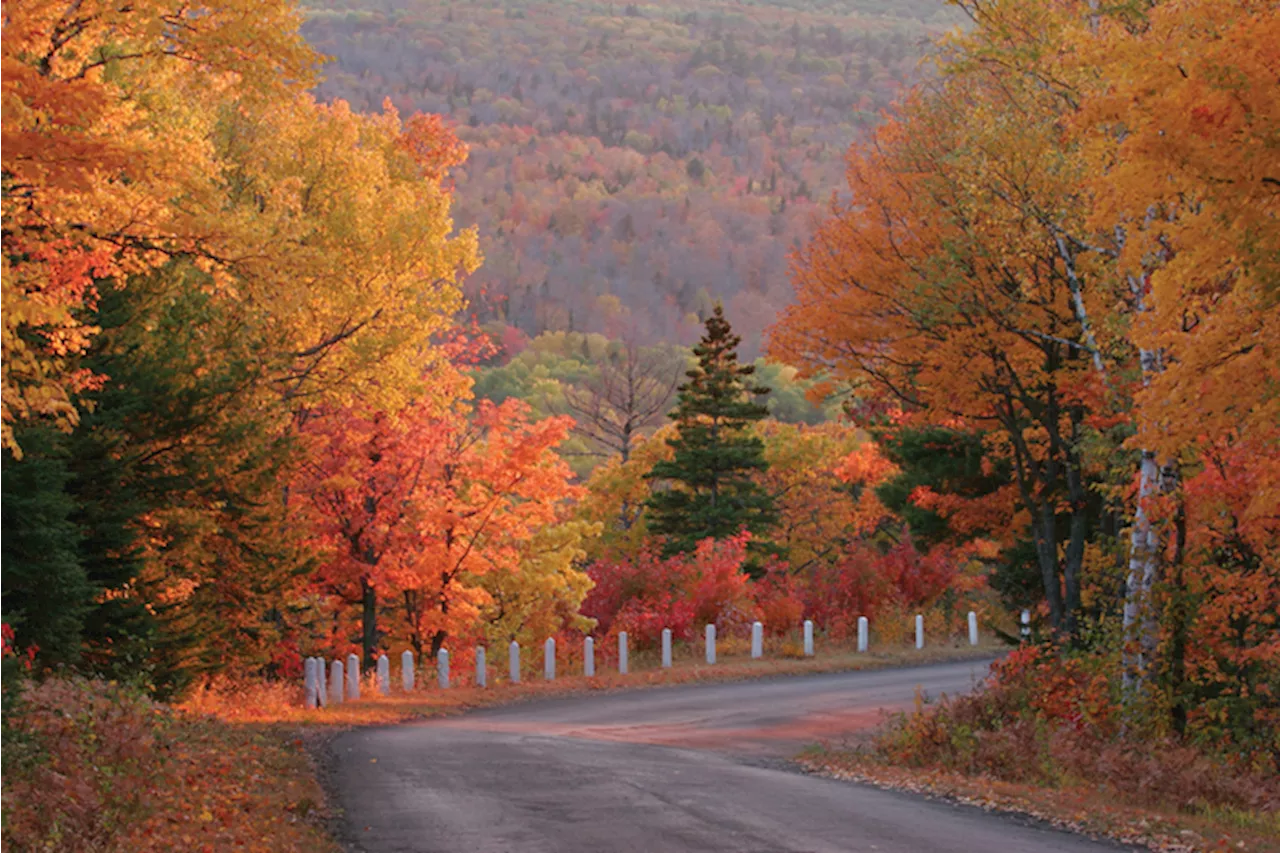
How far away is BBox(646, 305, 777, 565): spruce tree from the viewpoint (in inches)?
1694

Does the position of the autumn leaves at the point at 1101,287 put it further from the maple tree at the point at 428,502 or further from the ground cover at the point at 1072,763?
the maple tree at the point at 428,502

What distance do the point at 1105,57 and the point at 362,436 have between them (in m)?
17.9

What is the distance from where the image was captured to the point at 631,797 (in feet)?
40.3

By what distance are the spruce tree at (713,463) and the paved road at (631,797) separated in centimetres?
2200

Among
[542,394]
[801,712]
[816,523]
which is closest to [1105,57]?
[801,712]

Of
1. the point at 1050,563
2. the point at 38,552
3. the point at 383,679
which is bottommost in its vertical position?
the point at 383,679

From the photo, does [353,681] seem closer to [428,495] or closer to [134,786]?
[428,495]

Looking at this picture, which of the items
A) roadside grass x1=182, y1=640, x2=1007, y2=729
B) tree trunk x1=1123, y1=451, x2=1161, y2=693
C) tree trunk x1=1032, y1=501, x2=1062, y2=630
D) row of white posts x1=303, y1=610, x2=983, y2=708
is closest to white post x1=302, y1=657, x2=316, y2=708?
row of white posts x1=303, y1=610, x2=983, y2=708

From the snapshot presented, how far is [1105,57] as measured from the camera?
542 inches

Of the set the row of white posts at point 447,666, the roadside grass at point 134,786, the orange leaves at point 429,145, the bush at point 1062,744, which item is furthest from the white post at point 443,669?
the roadside grass at point 134,786

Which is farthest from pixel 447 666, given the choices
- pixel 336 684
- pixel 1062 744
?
pixel 1062 744

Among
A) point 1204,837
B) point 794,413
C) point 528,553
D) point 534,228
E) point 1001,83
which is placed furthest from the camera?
point 534,228

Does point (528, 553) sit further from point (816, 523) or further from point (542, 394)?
point (542, 394)

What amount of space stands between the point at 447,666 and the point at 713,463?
693 inches
